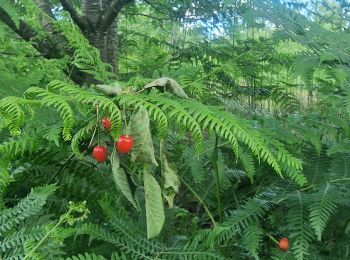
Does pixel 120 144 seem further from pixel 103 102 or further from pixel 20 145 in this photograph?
pixel 20 145

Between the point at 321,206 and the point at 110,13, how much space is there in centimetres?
180

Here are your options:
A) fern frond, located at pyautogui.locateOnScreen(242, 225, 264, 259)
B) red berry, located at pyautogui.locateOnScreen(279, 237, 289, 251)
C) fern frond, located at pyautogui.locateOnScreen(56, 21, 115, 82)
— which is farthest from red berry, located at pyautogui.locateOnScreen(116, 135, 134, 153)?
red berry, located at pyautogui.locateOnScreen(279, 237, 289, 251)

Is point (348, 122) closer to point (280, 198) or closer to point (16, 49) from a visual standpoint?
point (280, 198)

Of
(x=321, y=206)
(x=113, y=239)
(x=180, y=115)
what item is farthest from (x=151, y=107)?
(x=321, y=206)

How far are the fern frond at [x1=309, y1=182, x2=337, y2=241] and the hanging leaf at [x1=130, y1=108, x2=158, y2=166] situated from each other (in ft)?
2.13

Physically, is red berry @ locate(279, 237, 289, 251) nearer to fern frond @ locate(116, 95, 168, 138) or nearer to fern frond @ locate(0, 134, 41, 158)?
fern frond @ locate(116, 95, 168, 138)

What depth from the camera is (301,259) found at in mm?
1542

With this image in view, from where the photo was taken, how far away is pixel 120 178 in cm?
142

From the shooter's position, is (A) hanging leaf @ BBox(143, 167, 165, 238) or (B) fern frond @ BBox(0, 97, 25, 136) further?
(A) hanging leaf @ BBox(143, 167, 165, 238)

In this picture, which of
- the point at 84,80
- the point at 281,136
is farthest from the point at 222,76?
the point at 281,136

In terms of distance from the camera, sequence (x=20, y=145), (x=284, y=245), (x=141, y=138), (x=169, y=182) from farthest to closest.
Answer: (x=284, y=245) → (x=20, y=145) → (x=169, y=182) → (x=141, y=138)

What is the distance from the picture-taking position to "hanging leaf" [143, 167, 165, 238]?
141cm

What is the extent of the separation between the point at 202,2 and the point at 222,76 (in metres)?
0.60

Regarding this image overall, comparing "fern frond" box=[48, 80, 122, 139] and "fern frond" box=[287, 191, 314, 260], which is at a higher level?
"fern frond" box=[48, 80, 122, 139]
